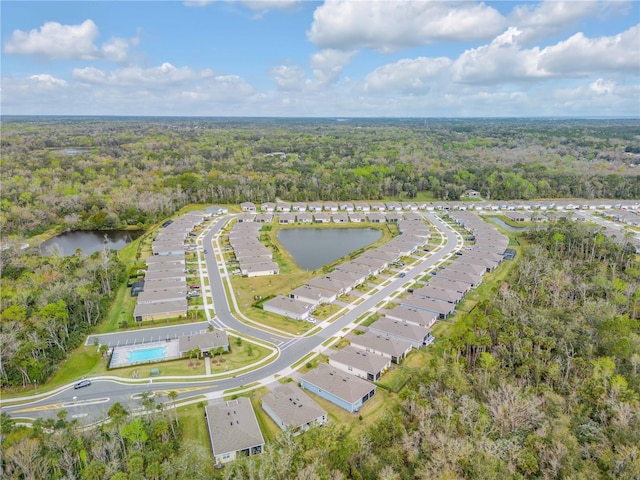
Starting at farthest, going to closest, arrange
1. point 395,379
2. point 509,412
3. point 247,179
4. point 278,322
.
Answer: point 247,179, point 278,322, point 395,379, point 509,412

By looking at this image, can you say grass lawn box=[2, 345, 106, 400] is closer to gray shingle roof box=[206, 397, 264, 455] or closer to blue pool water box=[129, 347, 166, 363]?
blue pool water box=[129, 347, 166, 363]

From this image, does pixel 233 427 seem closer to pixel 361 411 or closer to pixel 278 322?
pixel 361 411

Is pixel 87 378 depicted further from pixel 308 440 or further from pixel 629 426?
pixel 629 426

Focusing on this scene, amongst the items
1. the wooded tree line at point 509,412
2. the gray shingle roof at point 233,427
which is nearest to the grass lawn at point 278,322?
the gray shingle roof at point 233,427

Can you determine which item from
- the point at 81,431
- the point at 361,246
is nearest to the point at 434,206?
the point at 361,246

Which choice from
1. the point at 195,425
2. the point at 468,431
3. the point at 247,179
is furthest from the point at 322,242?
the point at 468,431
